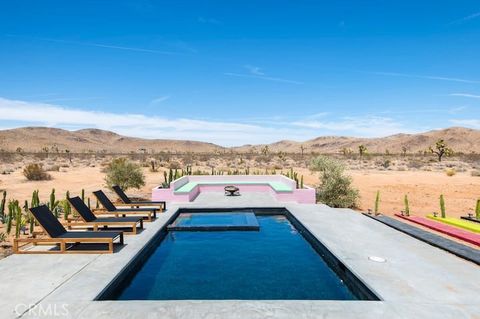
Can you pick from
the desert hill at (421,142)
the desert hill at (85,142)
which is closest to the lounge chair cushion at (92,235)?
the desert hill at (421,142)

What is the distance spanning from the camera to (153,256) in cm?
904

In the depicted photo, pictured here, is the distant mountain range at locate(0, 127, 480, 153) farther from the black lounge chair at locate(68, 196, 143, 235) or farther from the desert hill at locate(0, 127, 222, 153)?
the black lounge chair at locate(68, 196, 143, 235)

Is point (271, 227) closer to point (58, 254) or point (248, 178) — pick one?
point (58, 254)

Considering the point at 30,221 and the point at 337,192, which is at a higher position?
the point at 337,192

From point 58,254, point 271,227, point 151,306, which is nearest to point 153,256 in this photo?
point 58,254

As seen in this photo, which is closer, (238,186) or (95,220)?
(95,220)

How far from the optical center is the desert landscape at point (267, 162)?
20.7 m

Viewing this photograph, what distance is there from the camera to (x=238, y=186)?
64.8 feet

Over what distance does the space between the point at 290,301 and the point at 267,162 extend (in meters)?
47.8

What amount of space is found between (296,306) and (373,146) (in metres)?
146

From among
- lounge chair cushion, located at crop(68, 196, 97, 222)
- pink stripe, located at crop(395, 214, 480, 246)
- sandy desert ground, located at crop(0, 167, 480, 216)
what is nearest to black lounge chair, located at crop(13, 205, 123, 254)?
lounge chair cushion, located at crop(68, 196, 97, 222)

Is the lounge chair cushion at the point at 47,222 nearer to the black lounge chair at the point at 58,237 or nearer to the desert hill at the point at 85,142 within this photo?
the black lounge chair at the point at 58,237

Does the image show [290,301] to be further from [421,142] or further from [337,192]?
[421,142]

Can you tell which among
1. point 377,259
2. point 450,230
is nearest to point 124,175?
point 377,259
